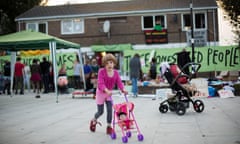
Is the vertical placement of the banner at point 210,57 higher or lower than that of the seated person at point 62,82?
higher

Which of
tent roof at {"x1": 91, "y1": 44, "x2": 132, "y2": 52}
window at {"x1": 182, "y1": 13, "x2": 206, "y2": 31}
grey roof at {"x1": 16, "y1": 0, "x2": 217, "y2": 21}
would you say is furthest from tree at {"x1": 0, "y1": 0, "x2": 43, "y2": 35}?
window at {"x1": 182, "y1": 13, "x2": 206, "y2": 31}

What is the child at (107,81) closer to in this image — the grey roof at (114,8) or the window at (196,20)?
the grey roof at (114,8)

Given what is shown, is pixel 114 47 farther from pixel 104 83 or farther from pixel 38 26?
pixel 104 83

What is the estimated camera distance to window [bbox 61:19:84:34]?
29.7m

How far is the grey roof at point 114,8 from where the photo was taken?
28.5 m

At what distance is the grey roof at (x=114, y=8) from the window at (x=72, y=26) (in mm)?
559

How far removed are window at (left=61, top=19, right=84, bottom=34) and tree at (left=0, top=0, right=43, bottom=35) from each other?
48.2 ft

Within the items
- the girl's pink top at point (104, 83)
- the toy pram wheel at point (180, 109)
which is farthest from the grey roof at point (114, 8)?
the girl's pink top at point (104, 83)

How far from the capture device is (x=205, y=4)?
28297mm

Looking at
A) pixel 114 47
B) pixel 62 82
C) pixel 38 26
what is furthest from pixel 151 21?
pixel 62 82

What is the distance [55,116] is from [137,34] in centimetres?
1907

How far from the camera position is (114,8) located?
101ft

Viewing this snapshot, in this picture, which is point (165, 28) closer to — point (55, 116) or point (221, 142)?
point (55, 116)

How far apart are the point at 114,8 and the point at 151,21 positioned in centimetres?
393
